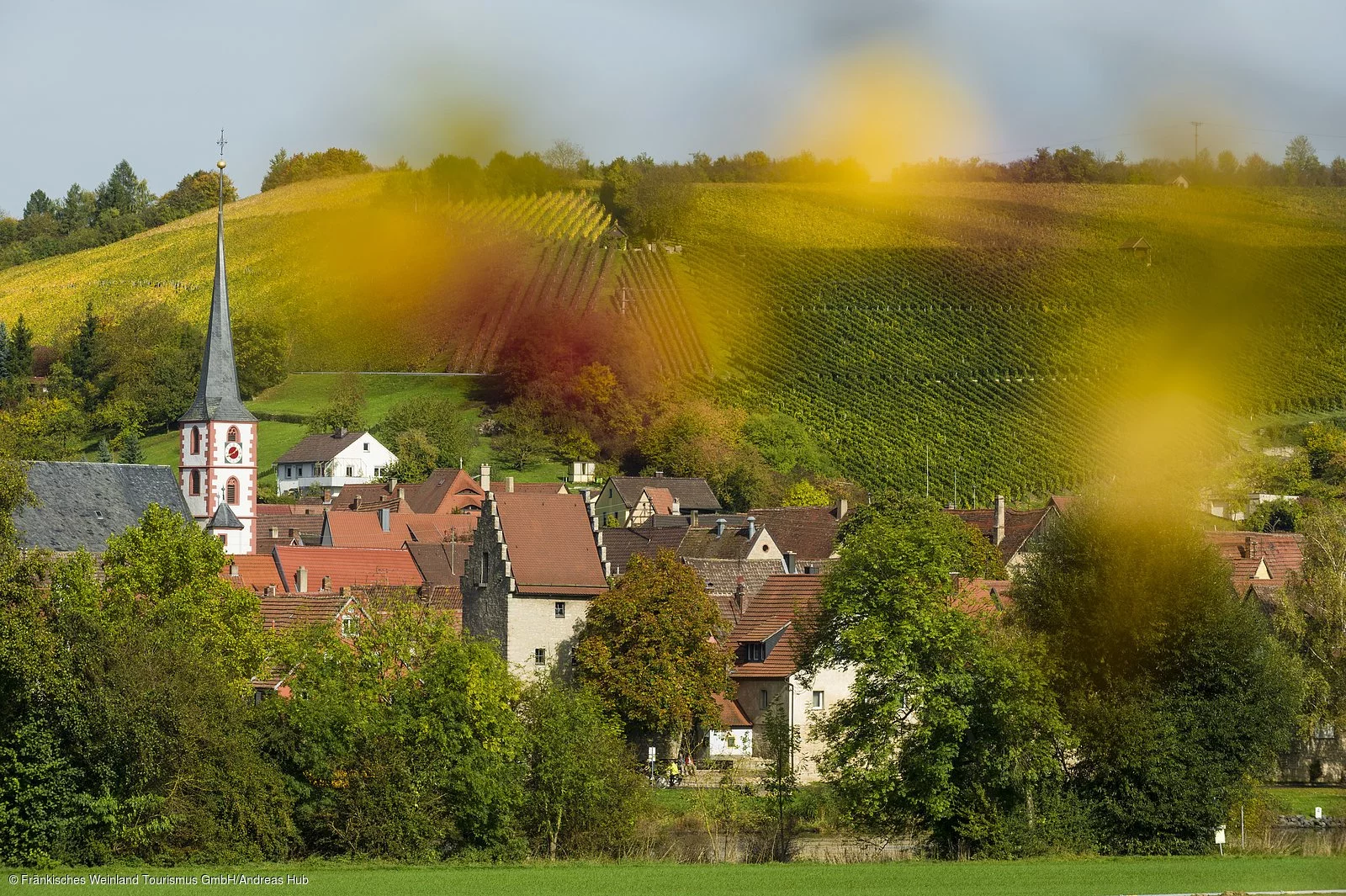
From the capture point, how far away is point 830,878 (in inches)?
1138

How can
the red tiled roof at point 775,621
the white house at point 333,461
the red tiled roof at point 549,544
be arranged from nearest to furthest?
the red tiled roof at point 775,621 → the red tiled roof at point 549,544 → the white house at point 333,461

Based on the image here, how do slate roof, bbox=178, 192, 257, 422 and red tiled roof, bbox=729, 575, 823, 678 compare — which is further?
slate roof, bbox=178, 192, 257, 422

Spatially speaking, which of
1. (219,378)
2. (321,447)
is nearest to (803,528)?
(219,378)

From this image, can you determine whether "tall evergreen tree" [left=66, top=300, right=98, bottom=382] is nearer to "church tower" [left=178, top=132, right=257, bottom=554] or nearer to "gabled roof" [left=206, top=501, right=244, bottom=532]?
"church tower" [left=178, top=132, right=257, bottom=554]

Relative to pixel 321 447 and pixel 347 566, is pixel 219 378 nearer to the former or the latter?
pixel 321 447

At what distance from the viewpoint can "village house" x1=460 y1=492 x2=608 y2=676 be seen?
4741 centimetres

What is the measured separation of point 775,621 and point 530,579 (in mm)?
6448

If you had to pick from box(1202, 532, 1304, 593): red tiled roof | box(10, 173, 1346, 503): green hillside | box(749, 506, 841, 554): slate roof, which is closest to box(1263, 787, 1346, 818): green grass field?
box(10, 173, 1346, 503): green hillside

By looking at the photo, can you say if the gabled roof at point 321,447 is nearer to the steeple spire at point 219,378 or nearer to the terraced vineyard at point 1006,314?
the steeple spire at point 219,378

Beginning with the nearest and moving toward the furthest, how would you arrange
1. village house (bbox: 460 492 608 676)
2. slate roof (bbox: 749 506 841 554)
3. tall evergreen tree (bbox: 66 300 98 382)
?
village house (bbox: 460 492 608 676)
slate roof (bbox: 749 506 841 554)
tall evergreen tree (bbox: 66 300 98 382)

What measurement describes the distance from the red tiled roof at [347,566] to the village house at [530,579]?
12.0m

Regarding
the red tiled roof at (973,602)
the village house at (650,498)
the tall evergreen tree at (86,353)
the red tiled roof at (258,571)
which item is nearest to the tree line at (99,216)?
the tall evergreen tree at (86,353)

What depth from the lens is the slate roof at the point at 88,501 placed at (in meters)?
59.6

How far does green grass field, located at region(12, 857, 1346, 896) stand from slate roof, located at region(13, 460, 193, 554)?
32.8m
